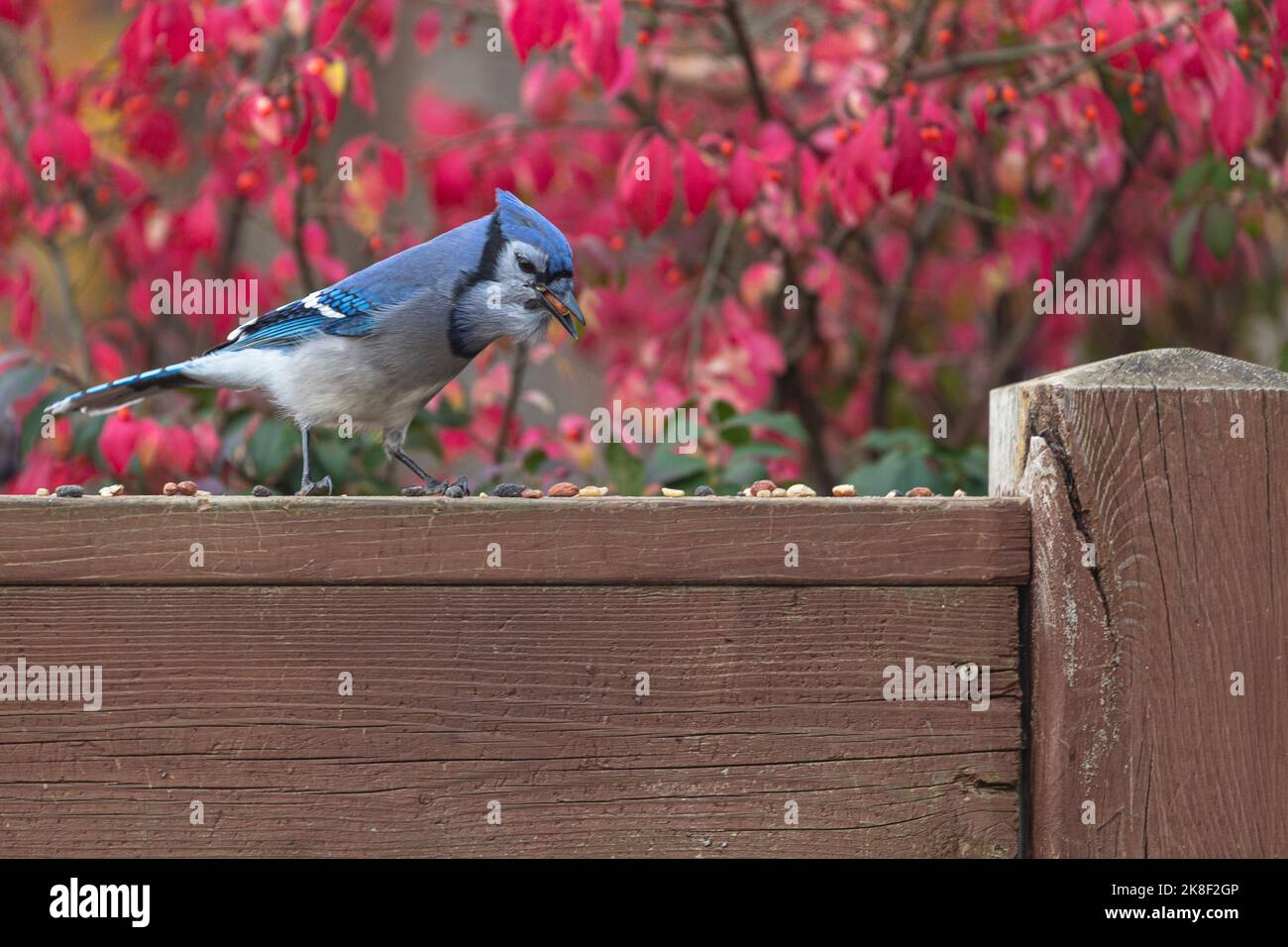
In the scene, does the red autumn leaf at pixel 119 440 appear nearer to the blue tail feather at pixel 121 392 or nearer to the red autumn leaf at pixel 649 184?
the blue tail feather at pixel 121 392

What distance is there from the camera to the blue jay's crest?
92.5 inches

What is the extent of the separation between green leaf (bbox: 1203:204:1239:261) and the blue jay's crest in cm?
160

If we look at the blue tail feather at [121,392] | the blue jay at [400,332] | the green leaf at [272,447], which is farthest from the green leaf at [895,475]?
the blue tail feather at [121,392]

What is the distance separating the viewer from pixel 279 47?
3936 millimetres

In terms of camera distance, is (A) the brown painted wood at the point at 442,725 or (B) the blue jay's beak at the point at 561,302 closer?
(A) the brown painted wood at the point at 442,725

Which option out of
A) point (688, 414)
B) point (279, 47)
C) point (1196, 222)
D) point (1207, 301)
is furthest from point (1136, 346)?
point (279, 47)

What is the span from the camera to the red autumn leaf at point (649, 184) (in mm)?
2979

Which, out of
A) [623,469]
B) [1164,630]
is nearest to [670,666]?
[1164,630]

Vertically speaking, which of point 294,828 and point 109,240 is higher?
point 109,240

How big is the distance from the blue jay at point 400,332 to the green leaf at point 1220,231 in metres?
1.54

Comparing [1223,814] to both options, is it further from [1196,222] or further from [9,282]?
[9,282]

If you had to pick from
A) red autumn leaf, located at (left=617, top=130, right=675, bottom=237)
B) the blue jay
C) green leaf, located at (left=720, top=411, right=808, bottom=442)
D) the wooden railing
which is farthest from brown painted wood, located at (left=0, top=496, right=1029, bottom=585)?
red autumn leaf, located at (left=617, top=130, right=675, bottom=237)

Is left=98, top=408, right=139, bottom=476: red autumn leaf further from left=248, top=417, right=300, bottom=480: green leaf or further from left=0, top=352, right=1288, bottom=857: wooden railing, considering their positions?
left=0, top=352, right=1288, bottom=857: wooden railing

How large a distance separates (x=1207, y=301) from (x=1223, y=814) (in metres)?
3.72
